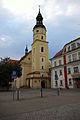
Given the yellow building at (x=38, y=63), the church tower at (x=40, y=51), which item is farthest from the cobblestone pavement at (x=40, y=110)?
the church tower at (x=40, y=51)

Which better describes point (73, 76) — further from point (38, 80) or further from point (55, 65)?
point (38, 80)

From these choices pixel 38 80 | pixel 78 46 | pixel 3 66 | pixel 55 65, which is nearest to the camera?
pixel 3 66

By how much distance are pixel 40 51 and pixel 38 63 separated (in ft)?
18.8

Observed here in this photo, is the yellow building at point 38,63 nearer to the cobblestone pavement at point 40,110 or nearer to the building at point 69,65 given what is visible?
the building at point 69,65

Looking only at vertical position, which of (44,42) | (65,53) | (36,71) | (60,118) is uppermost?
(44,42)

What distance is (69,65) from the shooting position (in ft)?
114

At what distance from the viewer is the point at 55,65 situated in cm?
4031

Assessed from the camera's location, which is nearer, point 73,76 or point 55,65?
point 73,76

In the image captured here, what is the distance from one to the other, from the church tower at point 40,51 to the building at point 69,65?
40.7 feet

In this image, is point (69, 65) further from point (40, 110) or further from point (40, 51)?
point (40, 110)

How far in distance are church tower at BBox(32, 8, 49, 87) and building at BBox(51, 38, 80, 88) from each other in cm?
1239

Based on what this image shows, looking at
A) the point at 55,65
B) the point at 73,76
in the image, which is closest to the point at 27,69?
the point at 55,65

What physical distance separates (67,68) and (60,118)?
30.4 meters

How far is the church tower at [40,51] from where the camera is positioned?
2014 inches
